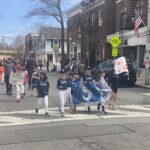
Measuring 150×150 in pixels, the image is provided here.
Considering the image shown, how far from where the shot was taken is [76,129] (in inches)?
445

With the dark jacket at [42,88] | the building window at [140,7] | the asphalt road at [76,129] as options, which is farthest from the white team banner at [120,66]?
the building window at [140,7]

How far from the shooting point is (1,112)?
15062mm

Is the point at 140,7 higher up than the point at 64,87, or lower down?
higher up

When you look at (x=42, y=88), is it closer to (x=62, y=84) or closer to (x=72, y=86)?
(x=62, y=84)

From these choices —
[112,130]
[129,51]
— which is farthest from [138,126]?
[129,51]

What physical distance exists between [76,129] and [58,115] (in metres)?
2.84

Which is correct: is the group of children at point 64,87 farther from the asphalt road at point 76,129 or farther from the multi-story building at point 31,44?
the multi-story building at point 31,44

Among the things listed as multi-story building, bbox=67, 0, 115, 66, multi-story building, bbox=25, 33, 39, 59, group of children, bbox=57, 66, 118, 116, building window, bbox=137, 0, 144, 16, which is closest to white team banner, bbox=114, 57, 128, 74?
group of children, bbox=57, 66, 118, 116

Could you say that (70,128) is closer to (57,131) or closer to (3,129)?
(57,131)

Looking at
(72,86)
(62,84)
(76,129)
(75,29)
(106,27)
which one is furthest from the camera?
(75,29)

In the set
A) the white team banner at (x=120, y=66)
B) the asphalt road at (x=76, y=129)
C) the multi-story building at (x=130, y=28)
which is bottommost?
the asphalt road at (x=76, y=129)

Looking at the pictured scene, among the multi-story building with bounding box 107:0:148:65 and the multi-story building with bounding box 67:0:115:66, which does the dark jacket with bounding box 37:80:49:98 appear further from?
the multi-story building with bounding box 67:0:115:66

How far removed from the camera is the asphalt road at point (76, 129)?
9414 mm

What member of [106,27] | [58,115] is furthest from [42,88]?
[106,27]
